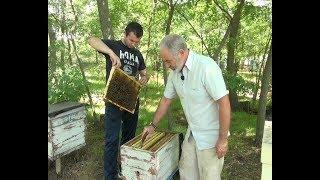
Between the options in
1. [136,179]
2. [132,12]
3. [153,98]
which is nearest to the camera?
[136,179]

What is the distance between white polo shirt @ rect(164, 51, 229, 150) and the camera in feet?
10.5

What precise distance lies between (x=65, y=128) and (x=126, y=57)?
4.65 ft

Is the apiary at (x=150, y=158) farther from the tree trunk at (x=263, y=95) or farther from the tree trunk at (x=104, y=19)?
the tree trunk at (x=104, y=19)

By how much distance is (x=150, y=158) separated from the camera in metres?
3.53

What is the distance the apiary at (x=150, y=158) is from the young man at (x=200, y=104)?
25cm

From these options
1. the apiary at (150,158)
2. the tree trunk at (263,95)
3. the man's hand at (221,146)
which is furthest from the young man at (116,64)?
the tree trunk at (263,95)

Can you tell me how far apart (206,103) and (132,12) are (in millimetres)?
5867

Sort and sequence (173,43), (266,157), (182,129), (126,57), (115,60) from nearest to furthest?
1. (266,157)
2. (173,43)
3. (115,60)
4. (126,57)
5. (182,129)

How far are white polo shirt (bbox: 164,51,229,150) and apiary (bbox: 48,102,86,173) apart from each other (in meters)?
2.04

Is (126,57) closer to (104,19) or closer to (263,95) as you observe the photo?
(104,19)

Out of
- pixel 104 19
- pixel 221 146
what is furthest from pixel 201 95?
pixel 104 19
